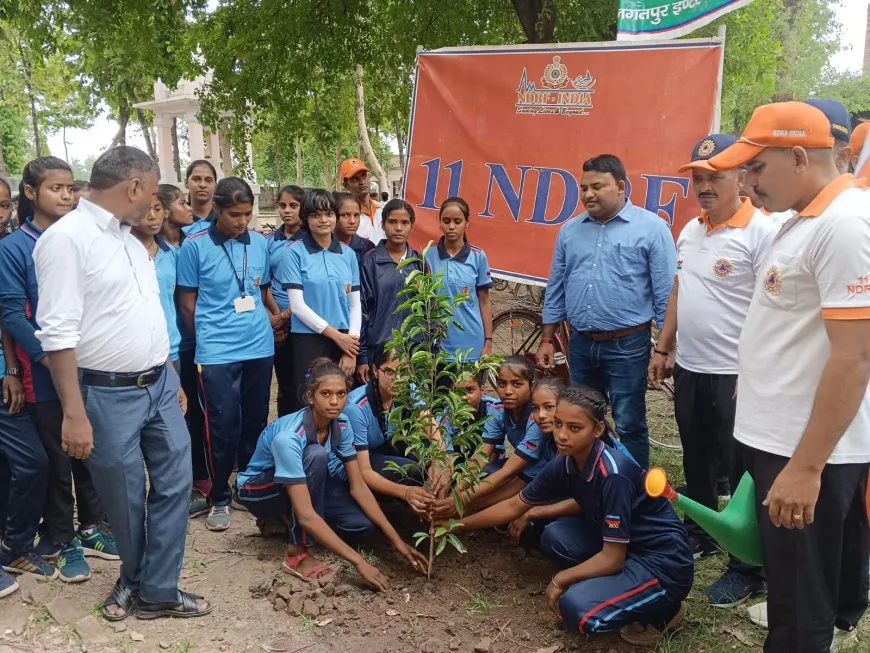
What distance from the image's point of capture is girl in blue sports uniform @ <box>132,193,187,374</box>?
12.2ft

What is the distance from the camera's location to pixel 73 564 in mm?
3363

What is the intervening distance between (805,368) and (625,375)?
1.75m

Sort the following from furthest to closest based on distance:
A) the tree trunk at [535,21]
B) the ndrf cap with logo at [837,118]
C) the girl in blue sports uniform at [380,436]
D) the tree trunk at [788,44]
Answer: the tree trunk at [788,44] < the tree trunk at [535,21] < the girl in blue sports uniform at [380,436] < the ndrf cap with logo at [837,118]

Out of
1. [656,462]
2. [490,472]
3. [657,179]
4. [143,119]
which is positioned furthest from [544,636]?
[143,119]

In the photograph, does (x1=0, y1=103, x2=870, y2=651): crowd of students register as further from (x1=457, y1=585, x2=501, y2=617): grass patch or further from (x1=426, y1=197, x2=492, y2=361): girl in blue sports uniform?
(x1=457, y1=585, x2=501, y2=617): grass patch

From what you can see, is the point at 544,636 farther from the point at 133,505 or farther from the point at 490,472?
the point at 133,505

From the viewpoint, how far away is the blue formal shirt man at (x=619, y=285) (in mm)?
3768

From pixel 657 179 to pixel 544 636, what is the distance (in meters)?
3.24

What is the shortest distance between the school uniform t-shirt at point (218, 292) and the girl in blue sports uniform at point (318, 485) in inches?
23.8

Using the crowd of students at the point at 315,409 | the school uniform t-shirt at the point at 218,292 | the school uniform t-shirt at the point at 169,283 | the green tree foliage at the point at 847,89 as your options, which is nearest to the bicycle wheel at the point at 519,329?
the crowd of students at the point at 315,409

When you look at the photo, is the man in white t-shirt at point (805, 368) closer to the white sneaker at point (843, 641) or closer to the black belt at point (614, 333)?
the white sneaker at point (843, 641)

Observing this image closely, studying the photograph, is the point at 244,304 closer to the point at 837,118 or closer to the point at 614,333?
the point at 614,333

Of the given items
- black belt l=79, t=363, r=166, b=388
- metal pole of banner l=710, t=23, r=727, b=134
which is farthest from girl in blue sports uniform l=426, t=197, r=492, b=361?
black belt l=79, t=363, r=166, b=388

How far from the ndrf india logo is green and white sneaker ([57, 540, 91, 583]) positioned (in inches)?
167
